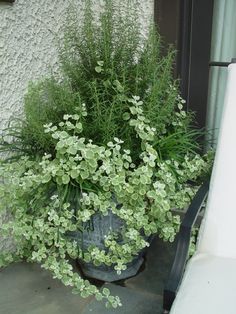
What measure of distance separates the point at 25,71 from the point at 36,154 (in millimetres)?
470

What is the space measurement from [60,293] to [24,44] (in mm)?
1197

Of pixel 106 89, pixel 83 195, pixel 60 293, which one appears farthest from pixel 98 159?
pixel 60 293

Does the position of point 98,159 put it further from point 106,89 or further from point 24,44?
point 24,44

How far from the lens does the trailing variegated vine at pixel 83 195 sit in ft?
4.56

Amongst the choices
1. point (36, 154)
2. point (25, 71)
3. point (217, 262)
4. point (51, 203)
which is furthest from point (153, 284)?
point (25, 71)

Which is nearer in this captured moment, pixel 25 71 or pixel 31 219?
pixel 31 219

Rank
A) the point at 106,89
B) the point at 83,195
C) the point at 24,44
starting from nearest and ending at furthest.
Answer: the point at 83,195, the point at 106,89, the point at 24,44

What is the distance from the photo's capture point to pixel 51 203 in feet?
4.74

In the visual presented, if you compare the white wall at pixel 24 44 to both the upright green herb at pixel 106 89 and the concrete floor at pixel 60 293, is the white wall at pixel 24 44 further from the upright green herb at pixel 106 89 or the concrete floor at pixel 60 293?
the concrete floor at pixel 60 293

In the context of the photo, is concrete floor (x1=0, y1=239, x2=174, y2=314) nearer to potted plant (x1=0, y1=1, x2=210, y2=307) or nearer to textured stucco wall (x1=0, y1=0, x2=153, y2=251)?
potted plant (x1=0, y1=1, x2=210, y2=307)

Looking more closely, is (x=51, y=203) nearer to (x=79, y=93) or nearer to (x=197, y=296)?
(x=79, y=93)

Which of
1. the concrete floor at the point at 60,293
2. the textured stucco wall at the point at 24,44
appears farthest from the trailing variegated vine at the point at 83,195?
the textured stucco wall at the point at 24,44

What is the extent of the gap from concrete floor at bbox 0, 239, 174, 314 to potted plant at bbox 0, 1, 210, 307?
0.30ft

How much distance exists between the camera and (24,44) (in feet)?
5.75
